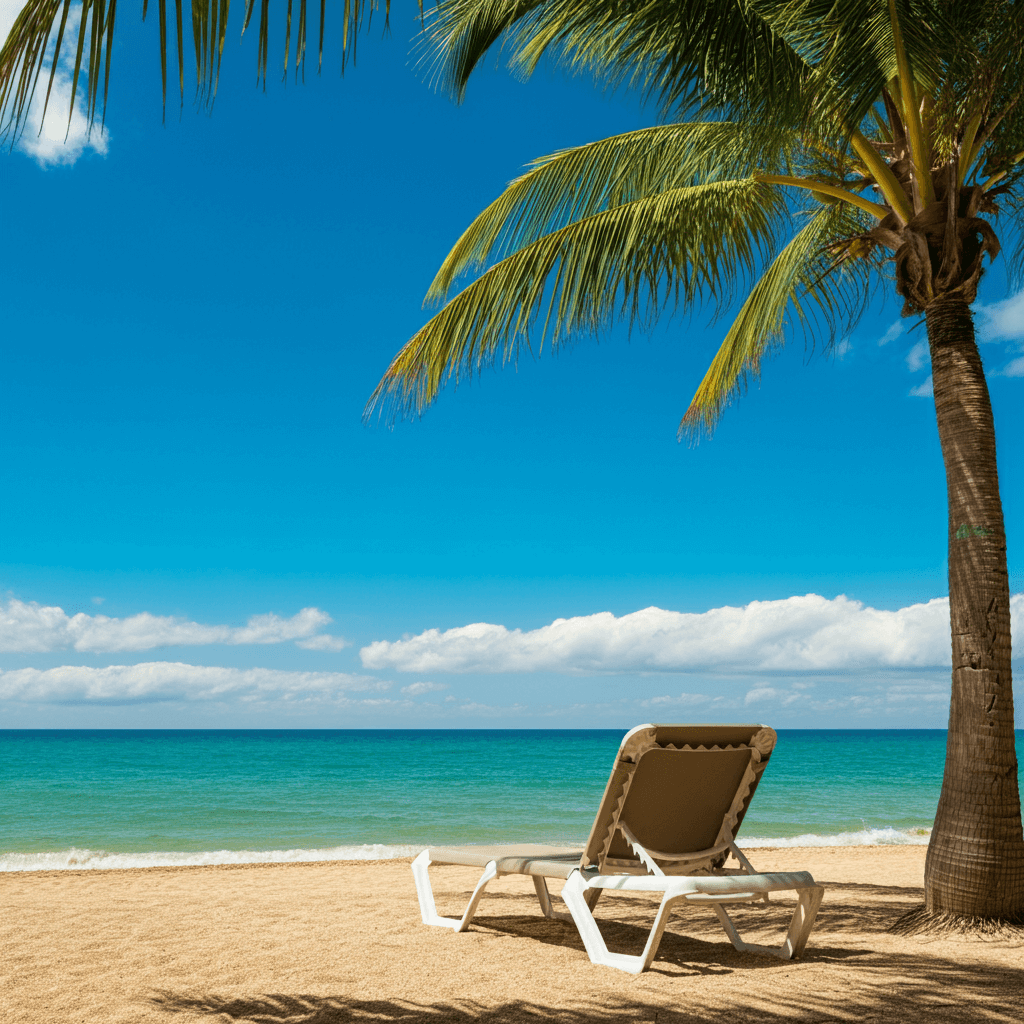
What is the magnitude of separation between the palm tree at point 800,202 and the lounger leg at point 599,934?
1.84 m

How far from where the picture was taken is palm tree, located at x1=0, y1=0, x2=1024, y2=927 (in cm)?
450

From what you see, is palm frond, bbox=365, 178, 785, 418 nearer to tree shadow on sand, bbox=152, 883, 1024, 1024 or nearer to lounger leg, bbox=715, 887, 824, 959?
lounger leg, bbox=715, 887, 824, 959

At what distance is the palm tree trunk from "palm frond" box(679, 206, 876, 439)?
2.15 meters

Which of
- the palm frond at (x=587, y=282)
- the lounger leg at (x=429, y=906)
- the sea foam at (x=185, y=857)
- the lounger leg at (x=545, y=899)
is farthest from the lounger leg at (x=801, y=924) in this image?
the sea foam at (x=185, y=857)

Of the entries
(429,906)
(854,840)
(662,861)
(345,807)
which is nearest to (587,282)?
(662,861)

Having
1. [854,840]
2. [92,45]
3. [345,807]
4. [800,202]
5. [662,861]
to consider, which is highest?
[800,202]

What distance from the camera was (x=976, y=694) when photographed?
474 centimetres

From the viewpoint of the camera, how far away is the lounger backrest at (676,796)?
4148 mm

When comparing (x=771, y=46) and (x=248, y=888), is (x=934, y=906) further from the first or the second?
(x=248, y=888)

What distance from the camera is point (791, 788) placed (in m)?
26.8

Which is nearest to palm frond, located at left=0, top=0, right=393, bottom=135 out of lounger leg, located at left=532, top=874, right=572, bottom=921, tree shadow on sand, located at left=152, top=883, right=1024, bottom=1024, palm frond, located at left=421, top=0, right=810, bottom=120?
tree shadow on sand, located at left=152, top=883, right=1024, bottom=1024

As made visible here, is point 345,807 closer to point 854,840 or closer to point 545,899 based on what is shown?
point 854,840

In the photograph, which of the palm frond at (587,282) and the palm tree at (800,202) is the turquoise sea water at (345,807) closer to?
the palm frond at (587,282)

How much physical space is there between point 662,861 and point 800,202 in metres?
4.52
